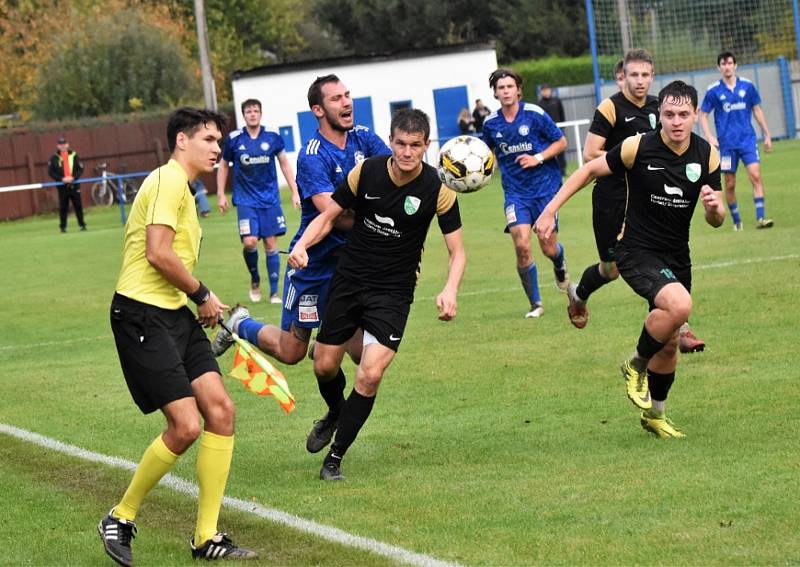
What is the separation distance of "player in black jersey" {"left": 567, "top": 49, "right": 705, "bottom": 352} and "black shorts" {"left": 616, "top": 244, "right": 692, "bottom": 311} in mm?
2321

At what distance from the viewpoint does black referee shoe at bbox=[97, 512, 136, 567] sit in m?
6.14

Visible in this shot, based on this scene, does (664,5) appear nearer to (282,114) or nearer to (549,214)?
(282,114)

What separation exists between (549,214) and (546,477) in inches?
68.0

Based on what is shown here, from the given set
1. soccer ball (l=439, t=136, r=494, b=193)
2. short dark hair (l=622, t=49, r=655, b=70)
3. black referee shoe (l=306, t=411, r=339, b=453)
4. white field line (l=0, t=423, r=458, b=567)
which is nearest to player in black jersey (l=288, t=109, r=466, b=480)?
black referee shoe (l=306, t=411, r=339, b=453)

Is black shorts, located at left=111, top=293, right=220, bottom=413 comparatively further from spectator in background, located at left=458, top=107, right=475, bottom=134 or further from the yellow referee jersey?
spectator in background, located at left=458, top=107, right=475, bottom=134

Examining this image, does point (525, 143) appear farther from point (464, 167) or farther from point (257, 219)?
point (464, 167)

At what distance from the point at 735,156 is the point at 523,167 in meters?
7.00

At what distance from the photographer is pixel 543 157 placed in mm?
13188

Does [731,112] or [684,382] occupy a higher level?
[731,112]

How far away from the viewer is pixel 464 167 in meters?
8.85

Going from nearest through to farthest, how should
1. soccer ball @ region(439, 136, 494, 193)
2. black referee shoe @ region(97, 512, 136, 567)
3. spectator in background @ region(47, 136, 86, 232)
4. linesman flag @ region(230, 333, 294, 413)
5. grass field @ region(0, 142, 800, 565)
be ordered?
black referee shoe @ region(97, 512, 136, 567), grass field @ region(0, 142, 800, 565), linesman flag @ region(230, 333, 294, 413), soccer ball @ region(439, 136, 494, 193), spectator in background @ region(47, 136, 86, 232)

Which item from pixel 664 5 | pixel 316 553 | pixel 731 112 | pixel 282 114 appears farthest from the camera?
pixel 282 114

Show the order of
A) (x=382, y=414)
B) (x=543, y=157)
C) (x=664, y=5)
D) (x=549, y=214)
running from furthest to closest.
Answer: (x=664, y=5) < (x=543, y=157) < (x=382, y=414) < (x=549, y=214)

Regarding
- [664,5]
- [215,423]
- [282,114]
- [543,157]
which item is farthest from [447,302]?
[282,114]
